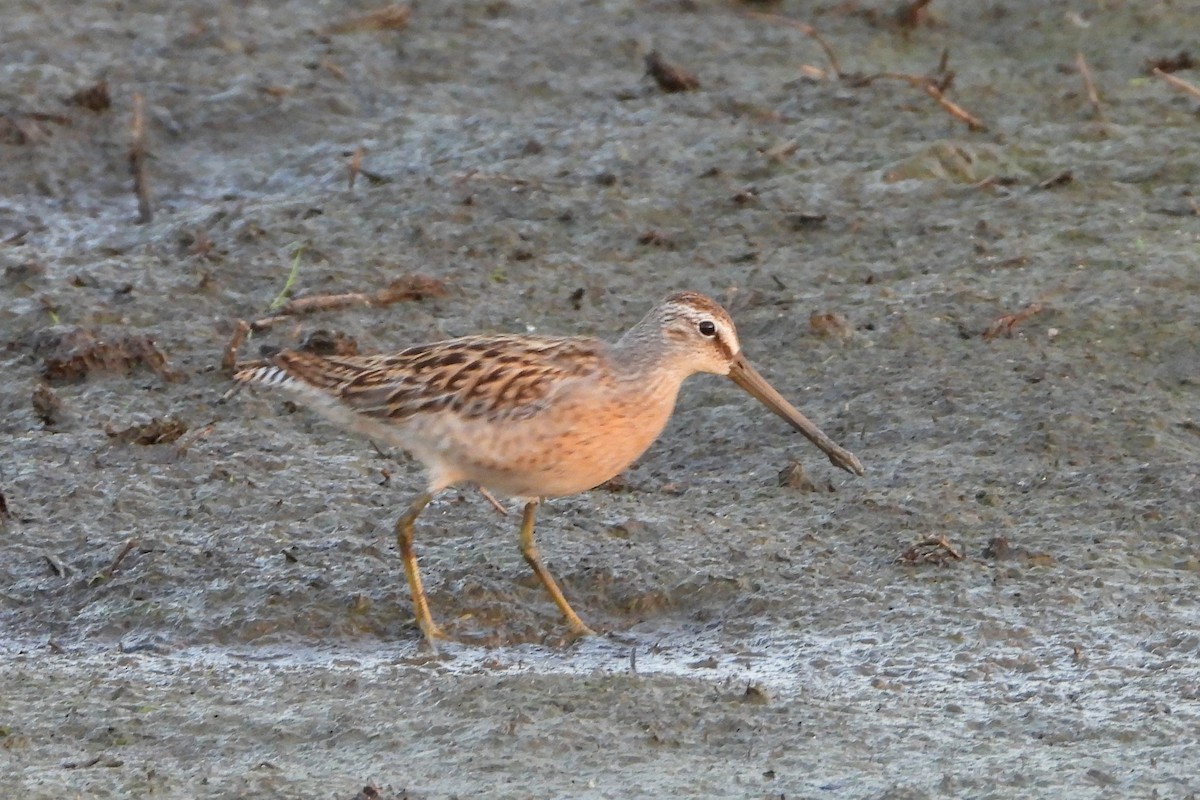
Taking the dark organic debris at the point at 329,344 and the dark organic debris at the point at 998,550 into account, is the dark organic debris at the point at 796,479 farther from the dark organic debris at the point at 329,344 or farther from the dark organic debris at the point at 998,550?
the dark organic debris at the point at 329,344

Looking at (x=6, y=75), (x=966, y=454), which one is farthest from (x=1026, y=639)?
Result: (x=6, y=75)

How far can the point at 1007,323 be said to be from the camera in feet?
26.7

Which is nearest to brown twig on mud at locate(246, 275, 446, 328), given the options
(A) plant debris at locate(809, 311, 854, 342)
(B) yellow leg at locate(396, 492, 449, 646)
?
(A) plant debris at locate(809, 311, 854, 342)

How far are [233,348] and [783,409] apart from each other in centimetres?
234

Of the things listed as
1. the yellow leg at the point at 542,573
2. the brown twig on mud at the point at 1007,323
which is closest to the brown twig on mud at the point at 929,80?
the brown twig on mud at the point at 1007,323

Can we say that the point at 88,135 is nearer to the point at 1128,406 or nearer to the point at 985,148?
the point at 985,148

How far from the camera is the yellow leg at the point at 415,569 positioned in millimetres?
6312

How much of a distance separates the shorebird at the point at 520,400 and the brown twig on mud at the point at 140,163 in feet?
11.9

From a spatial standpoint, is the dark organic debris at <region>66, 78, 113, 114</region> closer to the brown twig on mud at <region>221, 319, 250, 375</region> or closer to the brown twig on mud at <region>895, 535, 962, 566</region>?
the brown twig on mud at <region>221, 319, 250, 375</region>

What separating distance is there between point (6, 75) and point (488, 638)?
6.42 meters

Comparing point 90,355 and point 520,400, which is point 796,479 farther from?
point 90,355

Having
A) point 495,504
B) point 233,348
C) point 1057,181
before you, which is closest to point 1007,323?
point 1057,181

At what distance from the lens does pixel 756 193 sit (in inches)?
380

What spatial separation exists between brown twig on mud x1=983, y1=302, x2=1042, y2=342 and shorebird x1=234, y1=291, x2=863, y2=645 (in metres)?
1.76
